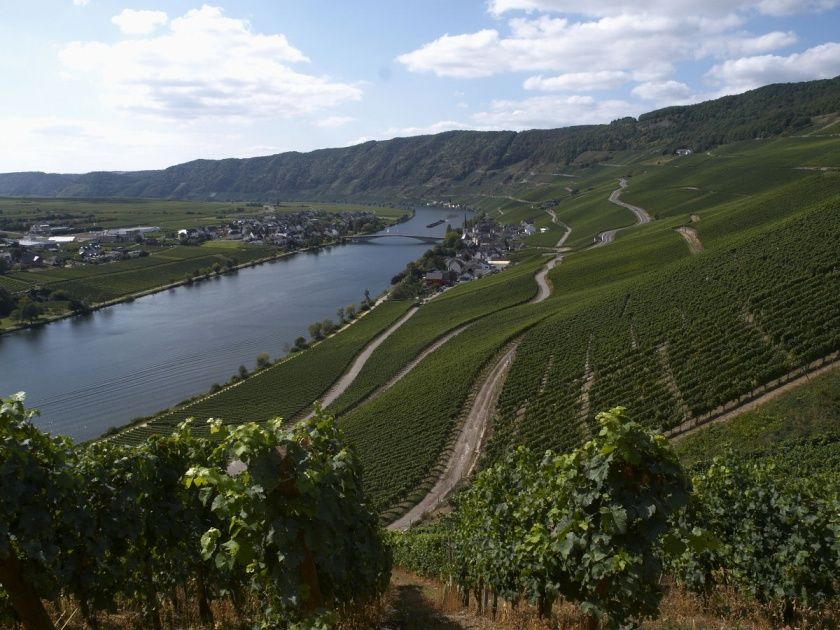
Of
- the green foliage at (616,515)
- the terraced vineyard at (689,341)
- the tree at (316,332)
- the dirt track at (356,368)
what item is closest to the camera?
the green foliage at (616,515)

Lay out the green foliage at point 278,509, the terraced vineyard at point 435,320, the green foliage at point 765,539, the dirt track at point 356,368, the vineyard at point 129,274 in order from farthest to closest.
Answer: the vineyard at point 129,274, the terraced vineyard at point 435,320, the dirt track at point 356,368, the green foliage at point 765,539, the green foliage at point 278,509

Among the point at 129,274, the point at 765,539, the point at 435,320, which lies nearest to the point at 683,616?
the point at 765,539

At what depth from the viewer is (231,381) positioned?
67.1 m

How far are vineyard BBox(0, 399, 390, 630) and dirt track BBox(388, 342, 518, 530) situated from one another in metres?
22.2

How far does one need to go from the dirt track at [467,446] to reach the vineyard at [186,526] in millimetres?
22246

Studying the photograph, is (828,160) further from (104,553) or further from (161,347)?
(104,553)

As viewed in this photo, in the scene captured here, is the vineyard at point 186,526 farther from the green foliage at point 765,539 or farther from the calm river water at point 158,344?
the calm river water at point 158,344

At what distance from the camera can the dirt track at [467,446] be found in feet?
107

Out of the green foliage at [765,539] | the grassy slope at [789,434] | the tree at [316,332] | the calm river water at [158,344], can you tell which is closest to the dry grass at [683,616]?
the green foliage at [765,539]

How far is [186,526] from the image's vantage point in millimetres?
10023

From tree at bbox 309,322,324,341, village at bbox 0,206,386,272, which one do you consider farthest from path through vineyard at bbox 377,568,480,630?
village at bbox 0,206,386,272

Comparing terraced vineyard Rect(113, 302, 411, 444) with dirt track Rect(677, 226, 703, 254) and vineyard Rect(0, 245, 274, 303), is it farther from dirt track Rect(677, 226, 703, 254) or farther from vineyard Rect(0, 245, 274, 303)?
vineyard Rect(0, 245, 274, 303)

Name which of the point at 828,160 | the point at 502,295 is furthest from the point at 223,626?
the point at 828,160

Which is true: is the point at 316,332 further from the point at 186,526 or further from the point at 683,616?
the point at 683,616
